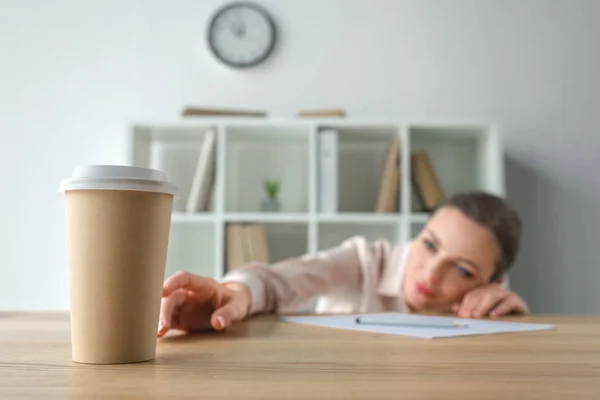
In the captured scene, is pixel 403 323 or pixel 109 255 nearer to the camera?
pixel 109 255

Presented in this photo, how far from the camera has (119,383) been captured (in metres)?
0.38

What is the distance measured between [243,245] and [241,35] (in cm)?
105

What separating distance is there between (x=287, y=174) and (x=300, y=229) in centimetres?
30

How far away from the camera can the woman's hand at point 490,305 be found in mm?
1189

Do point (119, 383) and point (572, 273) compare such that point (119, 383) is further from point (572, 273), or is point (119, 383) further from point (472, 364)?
point (572, 273)

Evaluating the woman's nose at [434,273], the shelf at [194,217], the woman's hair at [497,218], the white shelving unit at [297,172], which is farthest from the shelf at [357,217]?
the woman's nose at [434,273]

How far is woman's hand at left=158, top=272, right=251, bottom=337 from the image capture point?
73 cm

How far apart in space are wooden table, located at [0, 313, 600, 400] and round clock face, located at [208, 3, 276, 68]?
7.56ft

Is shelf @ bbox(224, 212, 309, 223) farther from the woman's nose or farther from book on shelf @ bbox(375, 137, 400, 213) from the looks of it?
the woman's nose

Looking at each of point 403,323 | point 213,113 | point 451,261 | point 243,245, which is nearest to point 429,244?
point 451,261

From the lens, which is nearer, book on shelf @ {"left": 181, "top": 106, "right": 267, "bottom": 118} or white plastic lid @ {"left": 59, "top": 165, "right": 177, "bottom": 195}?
white plastic lid @ {"left": 59, "top": 165, "right": 177, "bottom": 195}

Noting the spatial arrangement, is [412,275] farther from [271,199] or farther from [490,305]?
[271,199]

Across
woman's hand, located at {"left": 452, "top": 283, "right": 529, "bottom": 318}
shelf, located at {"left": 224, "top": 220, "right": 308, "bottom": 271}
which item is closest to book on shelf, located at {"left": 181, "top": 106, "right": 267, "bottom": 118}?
shelf, located at {"left": 224, "top": 220, "right": 308, "bottom": 271}

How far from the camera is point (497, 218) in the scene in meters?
1.49
